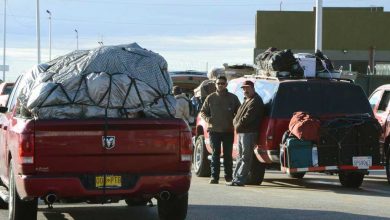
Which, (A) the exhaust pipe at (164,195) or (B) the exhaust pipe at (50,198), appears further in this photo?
(A) the exhaust pipe at (164,195)

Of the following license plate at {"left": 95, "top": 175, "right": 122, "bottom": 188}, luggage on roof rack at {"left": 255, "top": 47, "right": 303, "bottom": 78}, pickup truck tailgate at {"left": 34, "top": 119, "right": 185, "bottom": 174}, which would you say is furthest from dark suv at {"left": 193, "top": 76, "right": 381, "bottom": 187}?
license plate at {"left": 95, "top": 175, "right": 122, "bottom": 188}

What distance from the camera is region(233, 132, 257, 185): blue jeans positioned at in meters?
13.3

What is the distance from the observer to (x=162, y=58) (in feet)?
31.6

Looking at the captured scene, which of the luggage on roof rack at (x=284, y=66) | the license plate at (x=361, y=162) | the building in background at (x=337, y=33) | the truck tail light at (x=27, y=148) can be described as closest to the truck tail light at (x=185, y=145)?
the truck tail light at (x=27, y=148)

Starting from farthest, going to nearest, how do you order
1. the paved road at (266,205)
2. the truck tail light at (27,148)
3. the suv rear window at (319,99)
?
the suv rear window at (319,99)
the paved road at (266,205)
the truck tail light at (27,148)

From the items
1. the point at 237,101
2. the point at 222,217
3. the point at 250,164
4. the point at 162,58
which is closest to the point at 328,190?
the point at 250,164

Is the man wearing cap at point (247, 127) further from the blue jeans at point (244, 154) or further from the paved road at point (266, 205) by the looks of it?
the paved road at point (266, 205)

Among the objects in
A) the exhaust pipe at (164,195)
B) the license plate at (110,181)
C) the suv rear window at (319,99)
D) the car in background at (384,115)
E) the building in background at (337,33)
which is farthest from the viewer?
the building in background at (337,33)

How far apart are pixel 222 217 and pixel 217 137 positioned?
4.29m

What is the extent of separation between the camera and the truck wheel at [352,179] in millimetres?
13373

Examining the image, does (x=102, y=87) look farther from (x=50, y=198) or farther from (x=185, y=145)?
(x=50, y=198)

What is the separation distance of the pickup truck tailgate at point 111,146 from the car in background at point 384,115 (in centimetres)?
657

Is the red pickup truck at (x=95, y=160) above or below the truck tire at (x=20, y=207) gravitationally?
above

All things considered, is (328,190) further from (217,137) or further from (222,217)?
(222,217)
